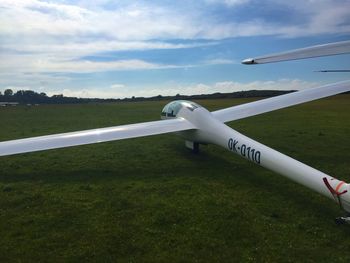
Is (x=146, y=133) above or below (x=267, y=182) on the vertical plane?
above

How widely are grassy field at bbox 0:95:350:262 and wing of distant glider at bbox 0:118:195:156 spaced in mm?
1016

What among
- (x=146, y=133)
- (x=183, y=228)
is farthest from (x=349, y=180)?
(x=146, y=133)

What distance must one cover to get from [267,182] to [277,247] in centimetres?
399

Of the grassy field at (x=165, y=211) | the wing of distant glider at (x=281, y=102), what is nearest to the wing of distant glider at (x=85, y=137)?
the grassy field at (x=165, y=211)

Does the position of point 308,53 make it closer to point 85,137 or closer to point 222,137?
point 222,137

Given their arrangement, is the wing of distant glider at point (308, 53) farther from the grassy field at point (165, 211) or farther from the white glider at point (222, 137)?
the grassy field at point (165, 211)

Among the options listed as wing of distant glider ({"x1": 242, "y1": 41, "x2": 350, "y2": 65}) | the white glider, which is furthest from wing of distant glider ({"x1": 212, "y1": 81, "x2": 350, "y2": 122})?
wing of distant glider ({"x1": 242, "y1": 41, "x2": 350, "y2": 65})

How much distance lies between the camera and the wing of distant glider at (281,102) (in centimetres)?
1509

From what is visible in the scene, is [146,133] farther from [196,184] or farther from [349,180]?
[349,180]

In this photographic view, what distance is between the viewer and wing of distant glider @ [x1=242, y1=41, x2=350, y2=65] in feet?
42.9

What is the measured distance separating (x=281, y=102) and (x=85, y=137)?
9.03 metres

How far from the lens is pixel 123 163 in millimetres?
12977

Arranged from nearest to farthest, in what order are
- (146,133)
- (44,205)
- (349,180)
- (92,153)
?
(44,205)
(349,180)
(146,133)
(92,153)

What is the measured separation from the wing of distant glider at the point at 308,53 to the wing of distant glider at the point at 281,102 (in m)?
2.35
